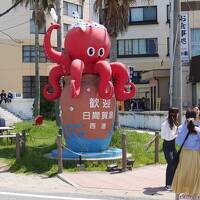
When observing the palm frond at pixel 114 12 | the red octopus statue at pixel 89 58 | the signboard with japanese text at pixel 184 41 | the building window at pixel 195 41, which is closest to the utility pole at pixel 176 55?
the red octopus statue at pixel 89 58

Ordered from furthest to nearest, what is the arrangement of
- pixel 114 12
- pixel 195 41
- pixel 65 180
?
pixel 195 41
pixel 114 12
pixel 65 180

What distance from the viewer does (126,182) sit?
503 inches

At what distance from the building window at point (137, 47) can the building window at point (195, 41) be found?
7.89 metres

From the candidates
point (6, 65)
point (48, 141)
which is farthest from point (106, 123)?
point (6, 65)

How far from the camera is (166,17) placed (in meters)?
56.8

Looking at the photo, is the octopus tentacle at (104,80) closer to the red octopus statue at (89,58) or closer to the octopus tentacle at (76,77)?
the red octopus statue at (89,58)

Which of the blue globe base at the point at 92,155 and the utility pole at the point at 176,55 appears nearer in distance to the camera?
the blue globe base at the point at 92,155

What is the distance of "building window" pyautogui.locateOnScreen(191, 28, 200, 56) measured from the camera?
1951 inches

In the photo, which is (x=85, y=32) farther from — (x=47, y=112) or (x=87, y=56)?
(x=47, y=112)

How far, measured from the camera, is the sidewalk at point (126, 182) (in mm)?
11430

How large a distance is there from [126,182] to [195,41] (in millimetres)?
38789

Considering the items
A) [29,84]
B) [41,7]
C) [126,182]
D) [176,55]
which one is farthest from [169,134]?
[29,84]

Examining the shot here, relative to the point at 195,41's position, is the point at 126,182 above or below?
below

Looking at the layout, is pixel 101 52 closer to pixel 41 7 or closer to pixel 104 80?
pixel 104 80
